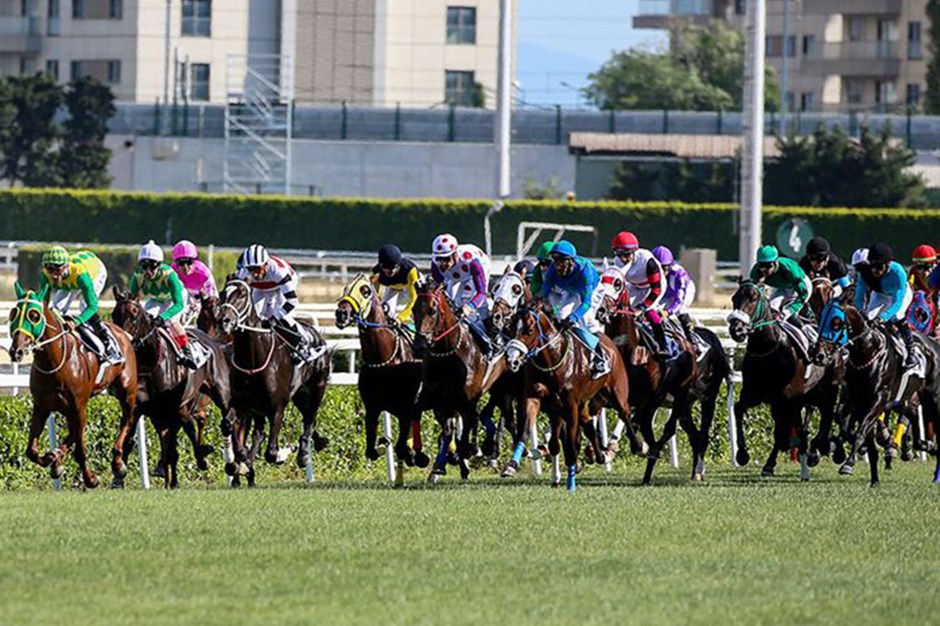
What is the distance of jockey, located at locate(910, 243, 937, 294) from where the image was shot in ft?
71.6

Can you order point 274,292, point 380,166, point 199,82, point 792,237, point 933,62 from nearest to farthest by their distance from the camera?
1. point 274,292
2. point 792,237
3. point 380,166
4. point 199,82
5. point 933,62

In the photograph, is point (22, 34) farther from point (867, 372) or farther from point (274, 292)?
point (867, 372)

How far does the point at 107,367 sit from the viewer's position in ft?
55.4

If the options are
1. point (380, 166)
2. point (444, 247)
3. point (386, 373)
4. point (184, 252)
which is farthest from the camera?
point (380, 166)

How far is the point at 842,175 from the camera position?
192ft

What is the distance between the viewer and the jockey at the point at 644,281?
19688 millimetres

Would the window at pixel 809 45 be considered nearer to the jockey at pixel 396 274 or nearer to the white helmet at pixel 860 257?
the white helmet at pixel 860 257

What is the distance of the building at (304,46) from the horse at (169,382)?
50728 mm

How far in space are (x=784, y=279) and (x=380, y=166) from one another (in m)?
44.6

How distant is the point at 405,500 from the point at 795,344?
5131 millimetres

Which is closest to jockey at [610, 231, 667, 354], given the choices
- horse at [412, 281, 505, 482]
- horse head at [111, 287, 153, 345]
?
horse at [412, 281, 505, 482]

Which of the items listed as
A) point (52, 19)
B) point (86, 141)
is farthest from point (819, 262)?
point (52, 19)

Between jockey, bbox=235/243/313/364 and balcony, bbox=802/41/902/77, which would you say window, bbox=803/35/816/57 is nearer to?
balcony, bbox=802/41/902/77

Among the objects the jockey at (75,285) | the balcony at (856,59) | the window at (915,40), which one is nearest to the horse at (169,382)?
the jockey at (75,285)
